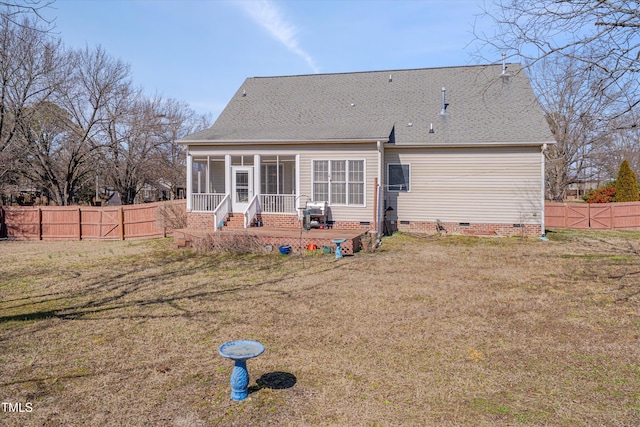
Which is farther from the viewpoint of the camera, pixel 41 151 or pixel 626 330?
pixel 41 151

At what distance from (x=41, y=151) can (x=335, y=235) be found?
1726 cm

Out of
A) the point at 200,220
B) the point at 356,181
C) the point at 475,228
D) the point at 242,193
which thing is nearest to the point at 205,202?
the point at 200,220

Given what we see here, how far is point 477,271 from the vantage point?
32.2 ft

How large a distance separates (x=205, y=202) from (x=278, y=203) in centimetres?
278

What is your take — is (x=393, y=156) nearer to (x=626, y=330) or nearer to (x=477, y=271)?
(x=477, y=271)

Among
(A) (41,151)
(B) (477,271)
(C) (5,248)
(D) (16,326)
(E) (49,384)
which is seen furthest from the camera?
(A) (41,151)

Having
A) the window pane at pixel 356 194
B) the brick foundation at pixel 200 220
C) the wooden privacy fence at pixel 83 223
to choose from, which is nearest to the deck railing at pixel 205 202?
the brick foundation at pixel 200 220

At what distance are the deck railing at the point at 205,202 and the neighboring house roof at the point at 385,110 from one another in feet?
6.56

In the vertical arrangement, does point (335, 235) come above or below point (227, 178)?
below

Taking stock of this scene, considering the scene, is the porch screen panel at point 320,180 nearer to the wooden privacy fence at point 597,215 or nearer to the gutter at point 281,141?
the gutter at point 281,141

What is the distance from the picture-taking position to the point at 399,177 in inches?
656

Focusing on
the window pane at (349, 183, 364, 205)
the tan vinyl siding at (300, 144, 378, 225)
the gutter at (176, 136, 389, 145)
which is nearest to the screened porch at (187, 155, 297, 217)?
the gutter at (176, 136, 389, 145)

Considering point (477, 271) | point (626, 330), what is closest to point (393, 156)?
point (477, 271)

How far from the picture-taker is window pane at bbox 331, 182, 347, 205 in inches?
606
